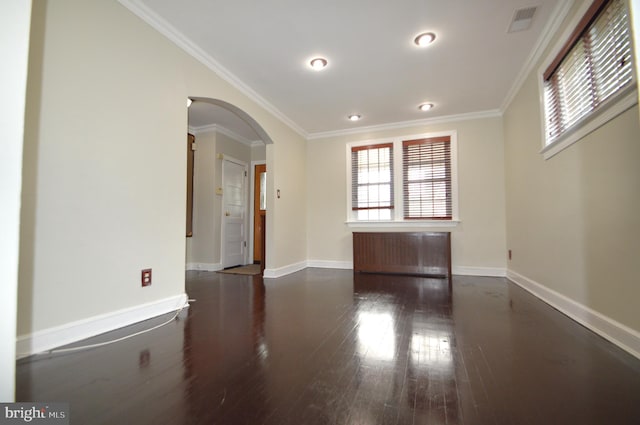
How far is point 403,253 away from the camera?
430cm

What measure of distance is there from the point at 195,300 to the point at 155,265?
681 millimetres

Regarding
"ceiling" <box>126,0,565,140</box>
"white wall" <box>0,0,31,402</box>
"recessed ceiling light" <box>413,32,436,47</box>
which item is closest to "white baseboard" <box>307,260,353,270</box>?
"ceiling" <box>126,0,565,140</box>

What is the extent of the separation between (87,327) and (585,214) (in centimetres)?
357

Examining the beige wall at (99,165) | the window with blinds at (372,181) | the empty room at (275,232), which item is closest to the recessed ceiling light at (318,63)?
the empty room at (275,232)

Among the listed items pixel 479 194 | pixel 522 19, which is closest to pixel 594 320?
pixel 522 19

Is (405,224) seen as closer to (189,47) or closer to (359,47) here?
(359,47)

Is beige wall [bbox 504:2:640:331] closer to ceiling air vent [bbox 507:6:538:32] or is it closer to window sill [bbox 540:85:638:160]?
window sill [bbox 540:85:638:160]

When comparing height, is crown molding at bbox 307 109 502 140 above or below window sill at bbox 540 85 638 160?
above

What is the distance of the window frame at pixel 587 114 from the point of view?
158 cm

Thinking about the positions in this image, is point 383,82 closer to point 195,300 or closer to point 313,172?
point 313,172

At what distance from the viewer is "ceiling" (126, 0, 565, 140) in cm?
224

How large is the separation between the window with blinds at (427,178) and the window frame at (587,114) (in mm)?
1703

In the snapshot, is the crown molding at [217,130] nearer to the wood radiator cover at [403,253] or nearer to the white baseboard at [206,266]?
the white baseboard at [206,266]

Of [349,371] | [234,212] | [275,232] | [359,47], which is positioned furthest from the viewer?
[234,212]
